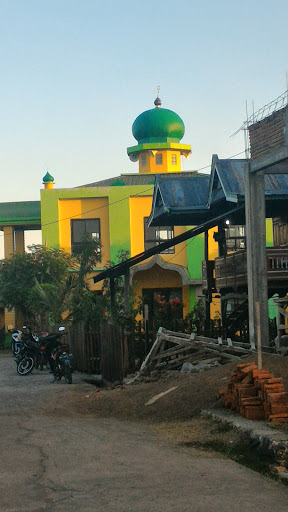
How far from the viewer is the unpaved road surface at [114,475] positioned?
21.6 ft

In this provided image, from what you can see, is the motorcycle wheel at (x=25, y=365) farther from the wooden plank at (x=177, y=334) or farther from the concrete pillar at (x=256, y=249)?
the concrete pillar at (x=256, y=249)

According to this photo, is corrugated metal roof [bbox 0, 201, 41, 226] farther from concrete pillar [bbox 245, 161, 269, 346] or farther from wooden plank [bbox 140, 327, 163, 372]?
wooden plank [bbox 140, 327, 163, 372]

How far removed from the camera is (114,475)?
772 centimetres

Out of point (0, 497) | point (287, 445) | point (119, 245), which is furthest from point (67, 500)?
point (119, 245)

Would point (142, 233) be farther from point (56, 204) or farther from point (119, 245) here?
point (56, 204)

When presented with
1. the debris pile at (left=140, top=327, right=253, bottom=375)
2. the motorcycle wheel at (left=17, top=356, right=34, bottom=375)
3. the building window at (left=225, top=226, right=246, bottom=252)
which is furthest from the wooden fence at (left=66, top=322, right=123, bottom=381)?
the building window at (left=225, top=226, right=246, bottom=252)

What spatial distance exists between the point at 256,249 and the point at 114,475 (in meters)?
12.7

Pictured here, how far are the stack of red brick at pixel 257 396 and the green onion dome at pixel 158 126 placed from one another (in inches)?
1521

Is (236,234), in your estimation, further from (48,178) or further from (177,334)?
(48,178)

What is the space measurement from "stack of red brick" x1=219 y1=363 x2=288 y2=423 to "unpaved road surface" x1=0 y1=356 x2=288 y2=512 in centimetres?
130

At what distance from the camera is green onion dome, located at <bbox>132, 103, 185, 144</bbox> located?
4916 centimetres

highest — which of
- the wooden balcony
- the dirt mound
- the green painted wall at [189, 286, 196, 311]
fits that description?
the wooden balcony

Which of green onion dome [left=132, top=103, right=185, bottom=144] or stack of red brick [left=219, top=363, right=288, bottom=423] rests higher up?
green onion dome [left=132, top=103, right=185, bottom=144]

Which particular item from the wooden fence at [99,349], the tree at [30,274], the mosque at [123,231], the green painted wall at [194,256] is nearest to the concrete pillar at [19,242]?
the mosque at [123,231]
